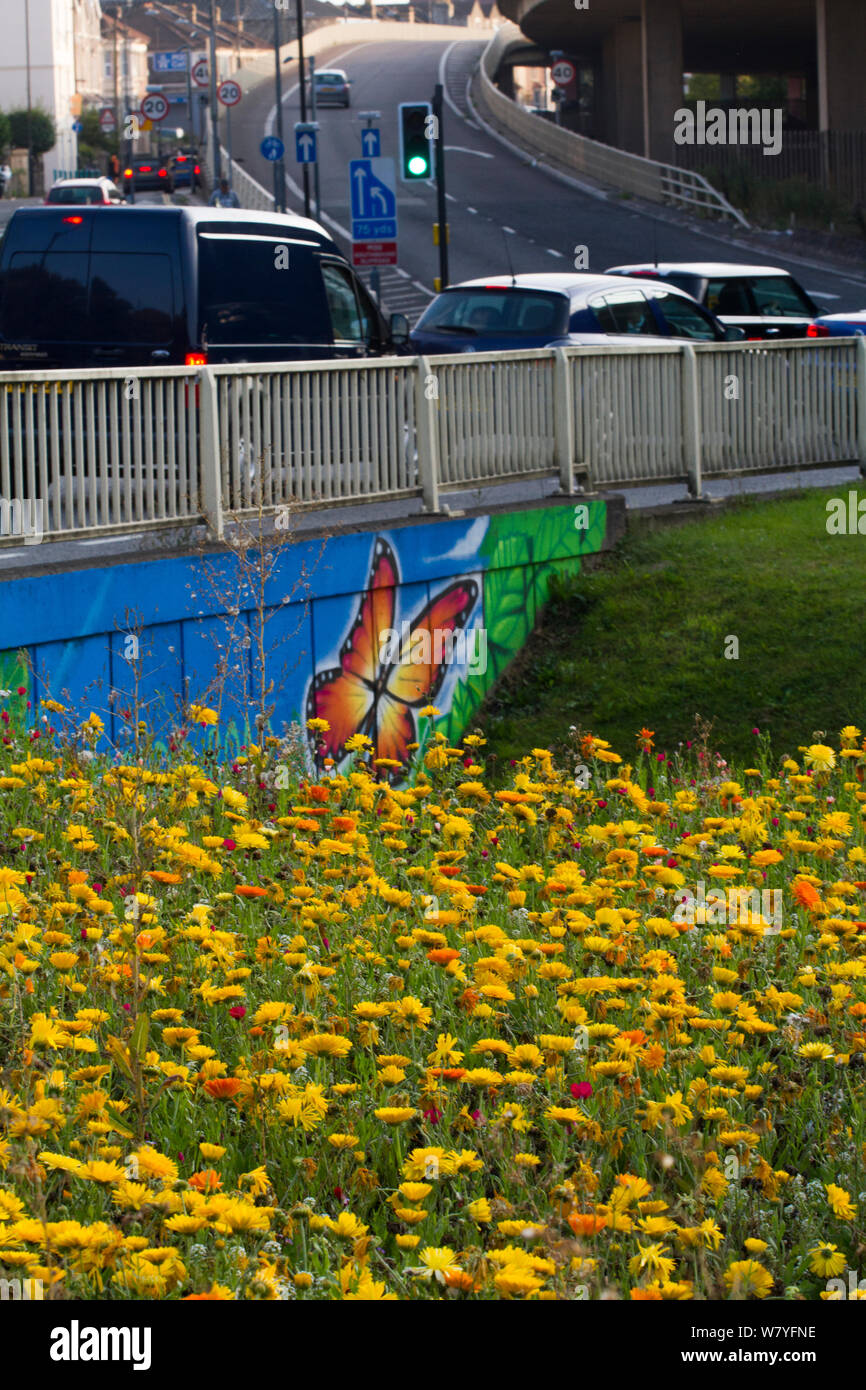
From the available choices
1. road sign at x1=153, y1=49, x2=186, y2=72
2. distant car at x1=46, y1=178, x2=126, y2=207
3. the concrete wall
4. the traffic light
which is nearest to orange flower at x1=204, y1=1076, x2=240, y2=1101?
the concrete wall

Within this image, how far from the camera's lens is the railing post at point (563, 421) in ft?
43.3

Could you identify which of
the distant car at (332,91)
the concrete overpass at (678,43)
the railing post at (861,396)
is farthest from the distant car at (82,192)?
the railing post at (861,396)

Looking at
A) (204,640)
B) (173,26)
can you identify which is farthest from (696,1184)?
(173,26)

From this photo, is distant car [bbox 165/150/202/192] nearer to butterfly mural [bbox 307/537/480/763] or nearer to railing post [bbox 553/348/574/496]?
railing post [bbox 553/348/574/496]

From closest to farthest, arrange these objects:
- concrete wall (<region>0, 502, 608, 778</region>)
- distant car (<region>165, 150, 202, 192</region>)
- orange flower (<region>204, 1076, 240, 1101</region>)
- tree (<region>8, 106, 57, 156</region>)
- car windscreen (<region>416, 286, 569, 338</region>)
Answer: orange flower (<region>204, 1076, 240, 1101</region>)
concrete wall (<region>0, 502, 608, 778</region>)
car windscreen (<region>416, 286, 569, 338</region>)
distant car (<region>165, 150, 202, 192</region>)
tree (<region>8, 106, 57, 156</region>)

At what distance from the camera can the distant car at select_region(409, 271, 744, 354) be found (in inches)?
623

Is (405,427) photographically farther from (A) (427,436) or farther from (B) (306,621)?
(B) (306,621)

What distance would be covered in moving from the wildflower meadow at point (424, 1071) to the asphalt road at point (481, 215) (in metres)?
22.7

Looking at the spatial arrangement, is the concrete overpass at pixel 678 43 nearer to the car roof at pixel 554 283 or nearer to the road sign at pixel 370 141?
the road sign at pixel 370 141

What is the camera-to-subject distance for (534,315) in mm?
15859

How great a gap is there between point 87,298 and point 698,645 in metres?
5.09

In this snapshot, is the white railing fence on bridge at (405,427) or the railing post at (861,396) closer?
the white railing fence on bridge at (405,427)

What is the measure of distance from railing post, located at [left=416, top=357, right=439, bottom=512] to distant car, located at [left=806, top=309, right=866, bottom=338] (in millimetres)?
10508

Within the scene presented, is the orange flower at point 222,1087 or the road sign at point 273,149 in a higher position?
the road sign at point 273,149
